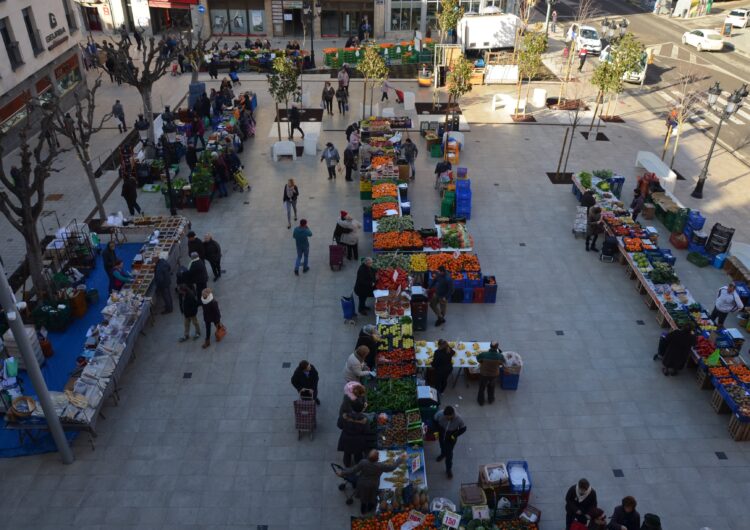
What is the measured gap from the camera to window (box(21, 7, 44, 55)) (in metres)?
26.0

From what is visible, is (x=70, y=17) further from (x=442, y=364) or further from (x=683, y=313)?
(x=683, y=313)

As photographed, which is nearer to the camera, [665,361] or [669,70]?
[665,361]

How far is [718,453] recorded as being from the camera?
12.6 metres

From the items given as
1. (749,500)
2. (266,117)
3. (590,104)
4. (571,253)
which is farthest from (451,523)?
(590,104)

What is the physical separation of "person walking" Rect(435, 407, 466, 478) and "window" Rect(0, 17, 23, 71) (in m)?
24.2

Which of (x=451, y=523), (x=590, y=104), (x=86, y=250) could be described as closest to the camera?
(x=451, y=523)

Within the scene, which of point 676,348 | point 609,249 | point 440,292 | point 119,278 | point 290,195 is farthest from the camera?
point 290,195

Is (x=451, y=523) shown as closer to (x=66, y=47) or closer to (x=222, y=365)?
(x=222, y=365)

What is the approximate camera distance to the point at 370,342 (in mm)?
13664

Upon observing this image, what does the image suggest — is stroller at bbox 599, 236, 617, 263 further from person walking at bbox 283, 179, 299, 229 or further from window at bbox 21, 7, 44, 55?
window at bbox 21, 7, 44, 55

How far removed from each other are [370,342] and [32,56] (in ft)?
74.2

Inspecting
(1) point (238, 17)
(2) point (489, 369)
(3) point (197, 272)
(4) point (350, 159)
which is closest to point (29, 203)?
(3) point (197, 272)

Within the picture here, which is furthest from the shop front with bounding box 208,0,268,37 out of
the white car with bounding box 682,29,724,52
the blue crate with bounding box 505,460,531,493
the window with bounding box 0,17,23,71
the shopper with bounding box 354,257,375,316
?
the blue crate with bounding box 505,460,531,493

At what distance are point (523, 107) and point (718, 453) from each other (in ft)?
69.8
